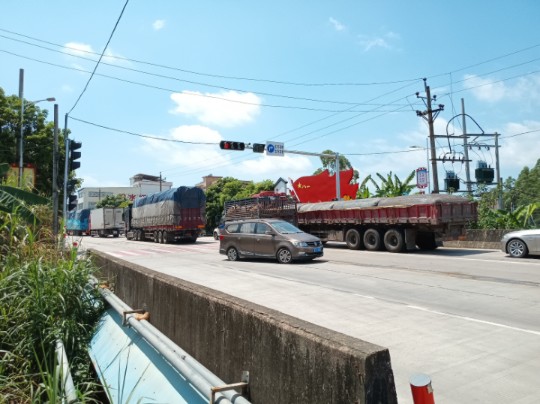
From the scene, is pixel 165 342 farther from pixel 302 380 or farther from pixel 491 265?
pixel 491 265

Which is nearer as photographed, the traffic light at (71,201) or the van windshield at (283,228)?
the van windshield at (283,228)

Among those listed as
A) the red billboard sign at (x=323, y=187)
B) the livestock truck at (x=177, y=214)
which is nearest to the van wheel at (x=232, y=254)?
the livestock truck at (x=177, y=214)

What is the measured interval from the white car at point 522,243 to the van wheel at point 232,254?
9717 millimetres

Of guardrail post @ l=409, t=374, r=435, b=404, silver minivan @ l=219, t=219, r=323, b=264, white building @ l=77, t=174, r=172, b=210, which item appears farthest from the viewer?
white building @ l=77, t=174, r=172, b=210

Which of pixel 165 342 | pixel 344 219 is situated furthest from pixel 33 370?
pixel 344 219

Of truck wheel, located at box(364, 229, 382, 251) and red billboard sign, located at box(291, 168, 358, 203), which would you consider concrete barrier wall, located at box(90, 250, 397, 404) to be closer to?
truck wheel, located at box(364, 229, 382, 251)

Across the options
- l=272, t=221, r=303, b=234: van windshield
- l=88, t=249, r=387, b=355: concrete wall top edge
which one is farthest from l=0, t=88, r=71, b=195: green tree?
l=88, t=249, r=387, b=355: concrete wall top edge

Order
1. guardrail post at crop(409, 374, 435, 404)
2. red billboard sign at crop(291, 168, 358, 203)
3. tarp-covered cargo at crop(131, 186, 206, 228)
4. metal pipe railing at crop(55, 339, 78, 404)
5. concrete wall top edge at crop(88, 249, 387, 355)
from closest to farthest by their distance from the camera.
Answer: guardrail post at crop(409, 374, 435, 404) → concrete wall top edge at crop(88, 249, 387, 355) → metal pipe railing at crop(55, 339, 78, 404) → tarp-covered cargo at crop(131, 186, 206, 228) → red billboard sign at crop(291, 168, 358, 203)

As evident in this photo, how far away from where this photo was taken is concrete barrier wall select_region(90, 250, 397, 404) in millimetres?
2410

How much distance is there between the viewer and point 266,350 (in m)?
3.37

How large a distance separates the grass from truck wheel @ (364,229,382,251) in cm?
1431

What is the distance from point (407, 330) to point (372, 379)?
4.47 meters

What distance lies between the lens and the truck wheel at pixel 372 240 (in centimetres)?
1969

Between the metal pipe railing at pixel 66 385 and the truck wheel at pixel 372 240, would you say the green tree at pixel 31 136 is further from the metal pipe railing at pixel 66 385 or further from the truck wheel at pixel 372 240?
the metal pipe railing at pixel 66 385
